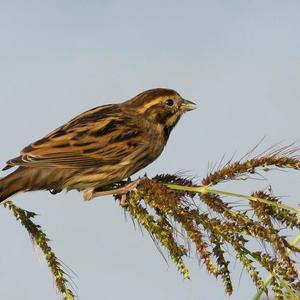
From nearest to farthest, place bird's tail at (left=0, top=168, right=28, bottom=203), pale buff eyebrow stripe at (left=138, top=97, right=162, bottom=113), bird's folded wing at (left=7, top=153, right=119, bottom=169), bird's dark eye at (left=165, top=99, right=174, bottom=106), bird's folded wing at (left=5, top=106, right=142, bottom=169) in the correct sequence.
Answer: bird's tail at (left=0, top=168, right=28, bottom=203)
bird's folded wing at (left=7, top=153, right=119, bottom=169)
bird's folded wing at (left=5, top=106, right=142, bottom=169)
pale buff eyebrow stripe at (left=138, top=97, right=162, bottom=113)
bird's dark eye at (left=165, top=99, right=174, bottom=106)

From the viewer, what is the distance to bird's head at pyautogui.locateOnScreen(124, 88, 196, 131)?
834 centimetres

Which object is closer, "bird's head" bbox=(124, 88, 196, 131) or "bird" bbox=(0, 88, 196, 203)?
"bird" bbox=(0, 88, 196, 203)

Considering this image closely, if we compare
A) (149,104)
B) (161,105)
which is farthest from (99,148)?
(161,105)

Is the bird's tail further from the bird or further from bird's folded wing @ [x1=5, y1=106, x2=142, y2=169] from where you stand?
bird's folded wing @ [x1=5, y1=106, x2=142, y2=169]

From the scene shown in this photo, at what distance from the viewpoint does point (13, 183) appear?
6438mm

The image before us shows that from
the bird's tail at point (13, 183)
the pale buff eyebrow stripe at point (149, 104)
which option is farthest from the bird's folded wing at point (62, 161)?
the pale buff eyebrow stripe at point (149, 104)

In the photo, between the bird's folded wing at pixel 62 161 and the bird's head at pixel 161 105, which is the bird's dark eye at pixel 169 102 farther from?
the bird's folded wing at pixel 62 161

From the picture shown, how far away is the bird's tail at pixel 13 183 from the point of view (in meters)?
5.98

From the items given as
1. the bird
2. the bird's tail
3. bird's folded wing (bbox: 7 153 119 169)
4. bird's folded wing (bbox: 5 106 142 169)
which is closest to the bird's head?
the bird

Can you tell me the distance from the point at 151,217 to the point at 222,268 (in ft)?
1.90

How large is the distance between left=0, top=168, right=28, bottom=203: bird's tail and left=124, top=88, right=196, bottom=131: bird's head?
6.68 ft

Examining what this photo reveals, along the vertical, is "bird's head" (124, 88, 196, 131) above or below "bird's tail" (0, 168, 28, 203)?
above

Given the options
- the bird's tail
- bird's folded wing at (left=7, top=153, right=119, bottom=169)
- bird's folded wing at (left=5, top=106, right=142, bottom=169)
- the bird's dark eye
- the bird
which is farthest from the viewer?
the bird's dark eye

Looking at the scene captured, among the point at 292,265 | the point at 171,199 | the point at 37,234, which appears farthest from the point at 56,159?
the point at 292,265
